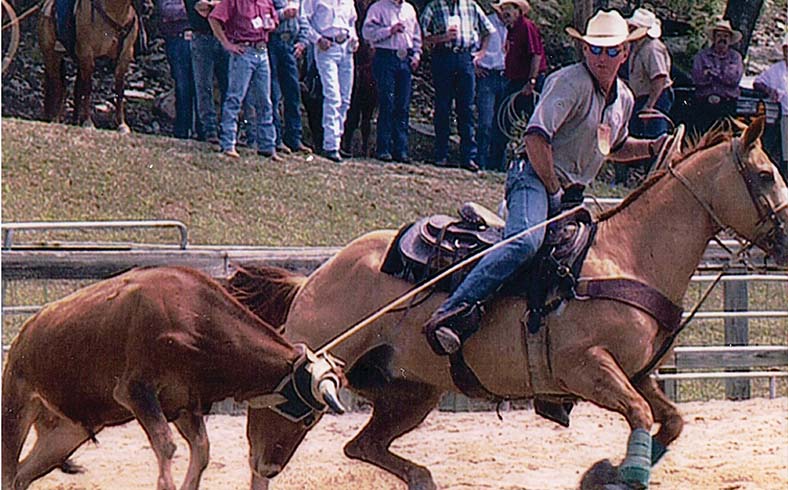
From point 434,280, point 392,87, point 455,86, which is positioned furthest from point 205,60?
point 434,280

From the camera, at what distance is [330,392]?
6.14 meters

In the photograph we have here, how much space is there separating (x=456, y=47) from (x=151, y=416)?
920 cm

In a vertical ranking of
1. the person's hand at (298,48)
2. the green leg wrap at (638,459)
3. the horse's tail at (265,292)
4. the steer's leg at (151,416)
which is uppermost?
the steer's leg at (151,416)

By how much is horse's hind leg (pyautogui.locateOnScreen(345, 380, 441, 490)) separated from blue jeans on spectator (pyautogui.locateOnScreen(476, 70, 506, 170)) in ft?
25.9

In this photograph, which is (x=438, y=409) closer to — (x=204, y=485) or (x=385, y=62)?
(x=204, y=485)

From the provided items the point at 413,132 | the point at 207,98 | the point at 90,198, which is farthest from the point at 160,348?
the point at 413,132

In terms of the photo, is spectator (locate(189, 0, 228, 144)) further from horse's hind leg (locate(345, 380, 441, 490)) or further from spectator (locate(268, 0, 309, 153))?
horse's hind leg (locate(345, 380, 441, 490))

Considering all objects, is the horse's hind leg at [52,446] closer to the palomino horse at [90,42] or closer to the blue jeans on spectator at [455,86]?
the palomino horse at [90,42]

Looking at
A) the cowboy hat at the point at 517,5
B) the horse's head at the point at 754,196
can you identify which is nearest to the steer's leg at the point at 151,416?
the horse's head at the point at 754,196

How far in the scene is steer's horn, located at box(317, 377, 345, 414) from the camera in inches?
240

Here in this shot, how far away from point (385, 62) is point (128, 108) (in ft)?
17.2

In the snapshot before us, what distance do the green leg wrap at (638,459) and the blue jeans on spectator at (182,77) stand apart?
8.59 metres

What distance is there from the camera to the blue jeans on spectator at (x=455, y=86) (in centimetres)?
1502

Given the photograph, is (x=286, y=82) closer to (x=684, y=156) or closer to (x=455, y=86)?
(x=455, y=86)
